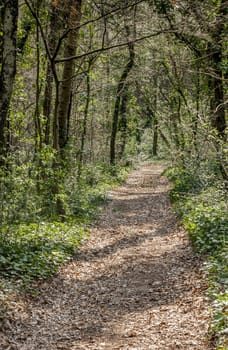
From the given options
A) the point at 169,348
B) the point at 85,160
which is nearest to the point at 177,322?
the point at 169,348

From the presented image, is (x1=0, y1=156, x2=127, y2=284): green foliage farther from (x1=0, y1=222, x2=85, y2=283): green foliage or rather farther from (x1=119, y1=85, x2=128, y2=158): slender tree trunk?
(x1=119, y1=85, x2=128, y2=158): slender tree trunk

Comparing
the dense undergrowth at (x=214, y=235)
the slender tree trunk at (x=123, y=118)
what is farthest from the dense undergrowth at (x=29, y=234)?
the slender tree trunk at (x=123, y=118)

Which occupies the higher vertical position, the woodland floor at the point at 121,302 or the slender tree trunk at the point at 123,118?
the slender tree trunk at the point at 123,118

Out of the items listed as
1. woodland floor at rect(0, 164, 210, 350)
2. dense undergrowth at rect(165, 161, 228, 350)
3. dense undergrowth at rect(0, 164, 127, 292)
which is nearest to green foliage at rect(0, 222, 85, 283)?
dense undergrowth at rect(0, 164, 127, 292)

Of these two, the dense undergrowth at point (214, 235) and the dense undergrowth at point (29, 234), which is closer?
the dense undergrowth at point (214, 235)

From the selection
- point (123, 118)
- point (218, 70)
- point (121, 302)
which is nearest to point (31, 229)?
point (121, 302)

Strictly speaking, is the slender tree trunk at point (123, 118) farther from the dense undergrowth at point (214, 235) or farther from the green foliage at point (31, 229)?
the green foliage at point (31, 229)

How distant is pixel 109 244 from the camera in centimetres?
1170

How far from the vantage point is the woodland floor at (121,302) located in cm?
594

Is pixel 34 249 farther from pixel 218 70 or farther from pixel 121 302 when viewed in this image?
pixel 218 70

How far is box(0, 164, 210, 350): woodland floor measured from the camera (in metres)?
5.94

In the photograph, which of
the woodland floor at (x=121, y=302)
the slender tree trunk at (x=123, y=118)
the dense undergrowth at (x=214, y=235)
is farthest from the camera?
the slender tree trunk at (x=123, y=118)

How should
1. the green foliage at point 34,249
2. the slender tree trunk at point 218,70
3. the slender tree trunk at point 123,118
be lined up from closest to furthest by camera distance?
the green foliage at point 34,249, the slender tree trunk at point 218,70, the slender tree trunk at point 123,118

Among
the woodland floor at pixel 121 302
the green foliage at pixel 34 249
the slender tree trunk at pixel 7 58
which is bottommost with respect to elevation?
the woodland floor at pixel 121 302
